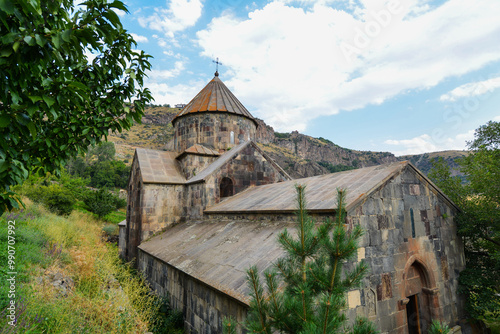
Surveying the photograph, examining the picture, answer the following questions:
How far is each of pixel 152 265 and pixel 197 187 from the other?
2.88 metres

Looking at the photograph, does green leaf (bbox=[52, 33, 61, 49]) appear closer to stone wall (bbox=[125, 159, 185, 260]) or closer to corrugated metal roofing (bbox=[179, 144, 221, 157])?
stone wall (bbox=[125, 159, 185, 260])

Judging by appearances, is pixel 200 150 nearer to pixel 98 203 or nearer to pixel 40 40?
pixel 40 40

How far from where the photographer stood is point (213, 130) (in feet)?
38.8

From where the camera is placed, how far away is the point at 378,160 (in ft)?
262

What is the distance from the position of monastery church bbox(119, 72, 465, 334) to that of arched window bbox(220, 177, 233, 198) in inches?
4.9

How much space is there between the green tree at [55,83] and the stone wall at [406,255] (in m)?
3.86

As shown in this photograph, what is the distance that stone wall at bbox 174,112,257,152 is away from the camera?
11.9 meters

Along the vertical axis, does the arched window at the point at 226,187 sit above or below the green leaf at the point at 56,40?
below

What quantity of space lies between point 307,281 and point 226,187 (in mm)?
7588

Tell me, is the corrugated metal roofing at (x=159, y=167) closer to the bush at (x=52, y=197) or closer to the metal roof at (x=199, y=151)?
the metal roof at (x=199, y=151)

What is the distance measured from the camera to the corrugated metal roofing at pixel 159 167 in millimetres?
9867

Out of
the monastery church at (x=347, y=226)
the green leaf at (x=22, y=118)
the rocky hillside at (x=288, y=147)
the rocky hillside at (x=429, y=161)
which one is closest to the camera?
the green leaf at (x=22, y=118)

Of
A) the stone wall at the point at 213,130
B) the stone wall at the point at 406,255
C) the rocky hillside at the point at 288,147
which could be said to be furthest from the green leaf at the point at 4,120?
the rocky hillside at the point at 288,147

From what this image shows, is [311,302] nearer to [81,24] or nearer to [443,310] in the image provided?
[81,24]
